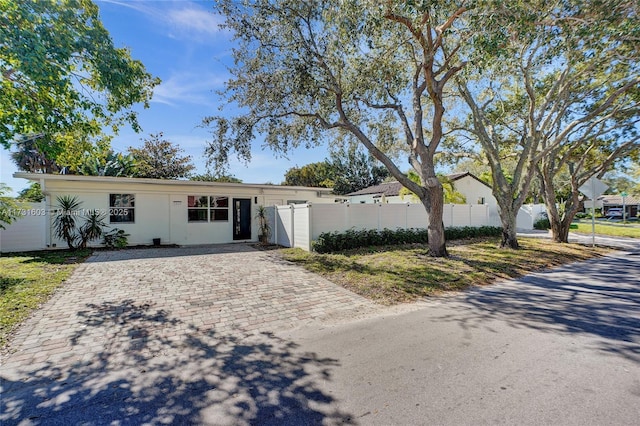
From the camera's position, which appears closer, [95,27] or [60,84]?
[60,84]

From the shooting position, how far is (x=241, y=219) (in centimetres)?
1433

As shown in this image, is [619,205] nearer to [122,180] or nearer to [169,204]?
[169,204]

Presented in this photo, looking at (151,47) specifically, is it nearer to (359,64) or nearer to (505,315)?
(359,64)

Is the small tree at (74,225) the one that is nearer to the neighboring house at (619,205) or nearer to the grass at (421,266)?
the grass at (421,266)

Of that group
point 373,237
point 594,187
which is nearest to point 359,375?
point 373,237

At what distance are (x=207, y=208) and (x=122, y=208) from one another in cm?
335

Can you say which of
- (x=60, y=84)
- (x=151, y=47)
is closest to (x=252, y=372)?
(x=60, y=84)

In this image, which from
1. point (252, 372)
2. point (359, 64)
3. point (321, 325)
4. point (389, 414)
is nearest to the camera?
point (389, 414)

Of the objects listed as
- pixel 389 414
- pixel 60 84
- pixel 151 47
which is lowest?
pixel 389 414

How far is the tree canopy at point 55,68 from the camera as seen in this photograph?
175 inches

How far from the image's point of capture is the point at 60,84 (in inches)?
195

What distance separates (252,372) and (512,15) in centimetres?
Result: 750

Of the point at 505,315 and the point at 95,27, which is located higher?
the point at 95,27

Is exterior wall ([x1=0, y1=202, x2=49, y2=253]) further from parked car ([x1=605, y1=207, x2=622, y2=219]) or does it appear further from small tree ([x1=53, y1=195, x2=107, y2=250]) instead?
parked car ([x1=605, y1=207, x2=622, y2=219])
